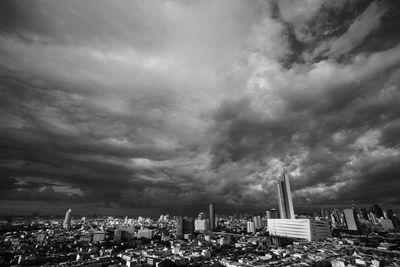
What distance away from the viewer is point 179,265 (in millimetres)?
44781

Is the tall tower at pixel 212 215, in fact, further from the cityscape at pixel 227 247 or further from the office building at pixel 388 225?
the office building at pixel 388 225

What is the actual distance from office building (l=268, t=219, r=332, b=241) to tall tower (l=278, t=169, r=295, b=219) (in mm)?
11643

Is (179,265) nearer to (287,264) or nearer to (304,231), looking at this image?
(287,264)

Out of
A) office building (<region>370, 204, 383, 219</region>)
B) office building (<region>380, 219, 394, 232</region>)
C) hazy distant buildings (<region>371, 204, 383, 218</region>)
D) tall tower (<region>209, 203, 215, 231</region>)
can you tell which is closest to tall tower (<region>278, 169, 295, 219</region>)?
tall tower (<region>209, 203, 215, 231</region>)

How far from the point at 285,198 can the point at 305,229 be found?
2630cm

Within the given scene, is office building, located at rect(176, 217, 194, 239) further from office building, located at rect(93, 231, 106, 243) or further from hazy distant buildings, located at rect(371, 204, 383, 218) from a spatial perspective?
hazy distant buildings, located at rect(371, 204, 383, 218)

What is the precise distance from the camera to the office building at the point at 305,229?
78988 millimetres

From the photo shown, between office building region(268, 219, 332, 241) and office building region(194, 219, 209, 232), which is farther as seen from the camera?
office building region(194, 219, 209, 232)

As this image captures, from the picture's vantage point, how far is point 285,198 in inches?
4195

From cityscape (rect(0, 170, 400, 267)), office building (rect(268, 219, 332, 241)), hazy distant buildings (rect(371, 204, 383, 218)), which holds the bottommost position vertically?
cityscape (rect(0, 170, 400, 267))

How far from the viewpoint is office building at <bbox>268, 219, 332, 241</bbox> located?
259 ft

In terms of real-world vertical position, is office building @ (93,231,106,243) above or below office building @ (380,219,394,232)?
below

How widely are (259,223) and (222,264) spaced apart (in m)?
98.2

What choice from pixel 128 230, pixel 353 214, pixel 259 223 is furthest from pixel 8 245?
pixel 353 214
